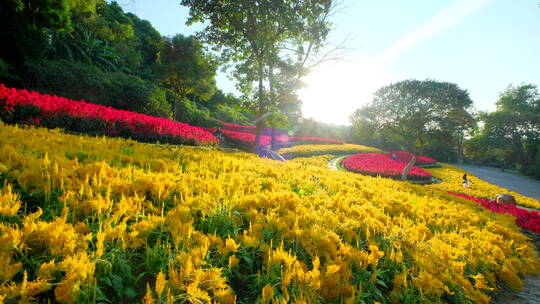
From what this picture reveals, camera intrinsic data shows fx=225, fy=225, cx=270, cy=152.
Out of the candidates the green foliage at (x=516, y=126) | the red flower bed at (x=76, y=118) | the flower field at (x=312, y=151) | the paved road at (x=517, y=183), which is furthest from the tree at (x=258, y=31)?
the green foliage at (x=516, y=126)

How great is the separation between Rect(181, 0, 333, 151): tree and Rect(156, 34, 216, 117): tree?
290 inches

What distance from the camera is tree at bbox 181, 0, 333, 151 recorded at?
1062 centimetres

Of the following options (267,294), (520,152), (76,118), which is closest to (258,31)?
(76,118)

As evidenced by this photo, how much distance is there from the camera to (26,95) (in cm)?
620

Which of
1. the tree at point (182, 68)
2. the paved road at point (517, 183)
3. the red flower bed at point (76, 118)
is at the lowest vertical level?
the paved road at point (517, 183)

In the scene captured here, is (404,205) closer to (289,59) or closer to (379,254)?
(379,254)

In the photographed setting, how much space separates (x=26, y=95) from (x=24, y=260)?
7.46m

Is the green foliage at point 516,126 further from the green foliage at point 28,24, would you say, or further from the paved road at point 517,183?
the green foliage at point 28,24

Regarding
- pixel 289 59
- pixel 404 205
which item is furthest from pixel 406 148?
pixel 404 205

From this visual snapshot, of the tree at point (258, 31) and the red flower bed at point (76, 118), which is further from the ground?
the tree at point (258, 31)

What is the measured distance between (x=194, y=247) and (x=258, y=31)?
11366 millimetres

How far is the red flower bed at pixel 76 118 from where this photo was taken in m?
5.82

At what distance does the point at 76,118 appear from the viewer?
6668mm

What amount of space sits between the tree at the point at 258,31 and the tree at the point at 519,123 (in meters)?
37.8
